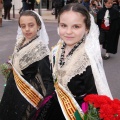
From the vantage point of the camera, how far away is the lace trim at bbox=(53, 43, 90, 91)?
209cm

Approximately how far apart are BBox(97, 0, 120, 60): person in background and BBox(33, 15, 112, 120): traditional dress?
15.2ft

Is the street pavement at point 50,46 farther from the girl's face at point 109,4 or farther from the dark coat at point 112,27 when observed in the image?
the girl's face at point 109,4

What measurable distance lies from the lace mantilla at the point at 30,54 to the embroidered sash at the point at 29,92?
0.12 metres

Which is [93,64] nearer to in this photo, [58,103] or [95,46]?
[95,46]

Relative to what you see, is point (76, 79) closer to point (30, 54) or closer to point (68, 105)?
point (68, 105)

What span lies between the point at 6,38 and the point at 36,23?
7171mm

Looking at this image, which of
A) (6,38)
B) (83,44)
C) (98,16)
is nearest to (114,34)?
(98,16)

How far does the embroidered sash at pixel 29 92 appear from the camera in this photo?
272 cm

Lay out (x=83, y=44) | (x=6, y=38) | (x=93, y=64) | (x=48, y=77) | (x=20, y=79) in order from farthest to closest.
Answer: (x=6, y=38) < (x=20, y=79) < (x=48, y=77) < (x=83, y=44) < (x=93, y=64)

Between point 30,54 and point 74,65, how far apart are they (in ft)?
2.63

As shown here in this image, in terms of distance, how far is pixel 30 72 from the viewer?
2816 millimetres

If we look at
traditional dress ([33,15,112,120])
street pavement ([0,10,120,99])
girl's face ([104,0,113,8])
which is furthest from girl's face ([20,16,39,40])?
girl's face ([104,0,113,8])

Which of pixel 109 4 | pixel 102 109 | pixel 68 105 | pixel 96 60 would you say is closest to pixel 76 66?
pixel 96 60

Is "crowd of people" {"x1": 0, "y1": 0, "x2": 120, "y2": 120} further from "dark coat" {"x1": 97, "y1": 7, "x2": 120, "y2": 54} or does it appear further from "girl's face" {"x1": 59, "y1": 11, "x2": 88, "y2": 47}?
"dark coat" {"x1": 97, "y1": 7, "x2": 120, "y2": 54}
